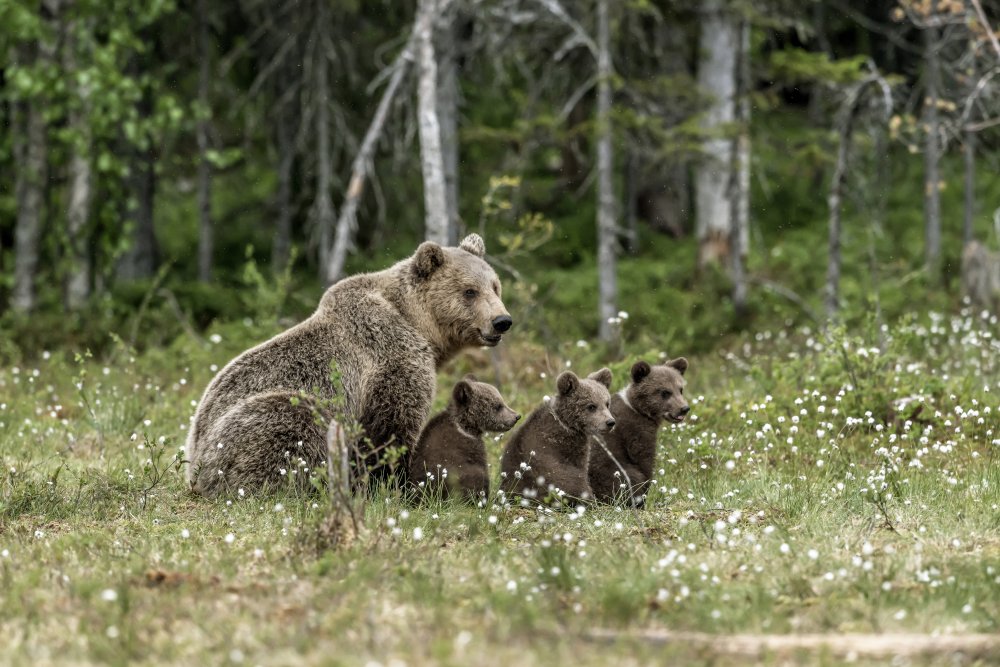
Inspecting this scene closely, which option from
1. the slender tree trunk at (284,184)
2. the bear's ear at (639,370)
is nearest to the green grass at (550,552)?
the bear's ear at (639,370)

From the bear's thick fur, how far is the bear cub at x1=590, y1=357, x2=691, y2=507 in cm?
110

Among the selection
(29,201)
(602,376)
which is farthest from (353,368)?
(29,201)

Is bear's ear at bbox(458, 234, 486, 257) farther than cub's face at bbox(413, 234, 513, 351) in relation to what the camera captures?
Yes

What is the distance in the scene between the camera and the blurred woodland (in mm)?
16688

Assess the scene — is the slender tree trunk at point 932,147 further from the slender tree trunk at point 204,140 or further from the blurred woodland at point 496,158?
the slender tree trunk at point 204,140

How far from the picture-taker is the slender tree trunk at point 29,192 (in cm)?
1794

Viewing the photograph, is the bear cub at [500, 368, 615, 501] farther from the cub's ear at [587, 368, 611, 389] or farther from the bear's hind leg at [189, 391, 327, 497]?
the bear's hind leg at [189, 391, 327, 497]

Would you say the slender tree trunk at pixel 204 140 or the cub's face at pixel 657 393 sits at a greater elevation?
the slender tree trunk at pixel 204 140

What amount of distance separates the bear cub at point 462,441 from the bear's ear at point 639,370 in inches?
38.3

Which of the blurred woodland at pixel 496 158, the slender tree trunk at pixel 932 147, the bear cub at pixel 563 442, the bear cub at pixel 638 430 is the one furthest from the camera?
the slender tree trunk at pixel 932 147

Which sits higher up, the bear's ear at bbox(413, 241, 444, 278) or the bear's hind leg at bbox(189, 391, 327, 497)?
the bear's ear at bbox(413, 241, 444, 278)

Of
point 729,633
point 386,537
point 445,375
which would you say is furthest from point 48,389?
point 729,633

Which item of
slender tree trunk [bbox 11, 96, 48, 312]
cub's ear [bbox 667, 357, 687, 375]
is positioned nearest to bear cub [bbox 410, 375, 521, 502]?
cub's ear [bbox 667, 357, 687, 375]

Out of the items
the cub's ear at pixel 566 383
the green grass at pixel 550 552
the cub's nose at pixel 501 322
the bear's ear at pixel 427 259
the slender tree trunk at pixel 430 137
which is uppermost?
the slender tree trunk at pixel 430 137
